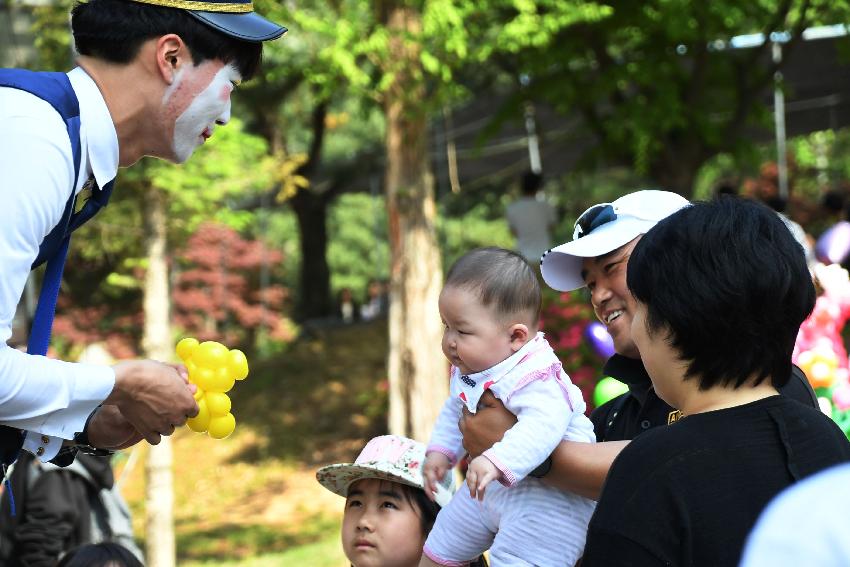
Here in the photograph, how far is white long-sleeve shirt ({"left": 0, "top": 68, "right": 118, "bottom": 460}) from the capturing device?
2.07 meters

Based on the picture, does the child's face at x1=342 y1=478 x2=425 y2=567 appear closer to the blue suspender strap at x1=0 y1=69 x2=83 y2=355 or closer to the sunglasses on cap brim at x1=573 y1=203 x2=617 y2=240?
the sunglasses on cap brim at x1=573 y1=203 x2=617 y2=240

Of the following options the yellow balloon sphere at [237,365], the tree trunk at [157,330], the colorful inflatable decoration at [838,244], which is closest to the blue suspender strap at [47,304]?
the yellow balloon sphere at [237,365]

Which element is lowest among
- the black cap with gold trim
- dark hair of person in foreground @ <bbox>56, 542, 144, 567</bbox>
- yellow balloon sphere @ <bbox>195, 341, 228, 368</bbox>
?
dark hair of person in foreground @ <bbox>56, 542, 144, 567</bbox>

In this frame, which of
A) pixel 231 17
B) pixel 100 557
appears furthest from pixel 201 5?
pixel 100 557

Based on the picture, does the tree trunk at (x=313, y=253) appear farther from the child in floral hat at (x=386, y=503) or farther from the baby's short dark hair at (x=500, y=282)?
the baby's short dark hair at (x=500, y=282)

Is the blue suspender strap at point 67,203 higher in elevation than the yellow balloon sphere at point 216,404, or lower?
higher

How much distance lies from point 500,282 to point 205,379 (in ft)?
2.44

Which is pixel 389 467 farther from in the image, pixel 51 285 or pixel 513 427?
pixel 51 285

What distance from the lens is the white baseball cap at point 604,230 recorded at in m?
2.65

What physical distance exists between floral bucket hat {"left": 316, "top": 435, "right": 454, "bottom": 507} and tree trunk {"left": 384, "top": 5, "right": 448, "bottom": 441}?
6107mm

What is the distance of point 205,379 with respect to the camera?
8.38 ft

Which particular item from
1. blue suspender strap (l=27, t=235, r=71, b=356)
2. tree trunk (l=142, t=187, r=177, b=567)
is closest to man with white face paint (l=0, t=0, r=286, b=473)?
blue suspender strap (l=27, t=235, r=71, b=356)

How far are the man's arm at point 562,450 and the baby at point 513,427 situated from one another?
0.11ft

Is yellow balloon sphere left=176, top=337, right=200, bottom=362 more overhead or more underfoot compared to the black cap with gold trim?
more underfoot
